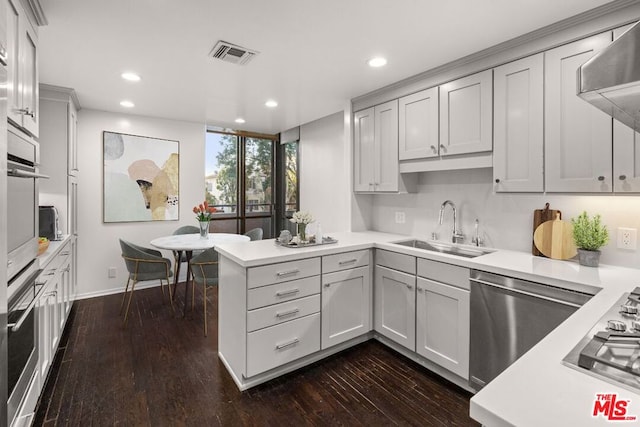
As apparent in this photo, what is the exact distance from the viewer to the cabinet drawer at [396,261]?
8.30ft

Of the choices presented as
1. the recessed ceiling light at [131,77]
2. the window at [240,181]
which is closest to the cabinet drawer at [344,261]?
the recessed ceiling light at [131,77]

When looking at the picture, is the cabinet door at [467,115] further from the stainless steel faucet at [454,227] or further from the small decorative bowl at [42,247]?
the small decorative bowl at [42,247]

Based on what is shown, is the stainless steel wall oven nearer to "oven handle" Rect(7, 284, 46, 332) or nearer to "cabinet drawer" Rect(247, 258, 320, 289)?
"oven handle" Rect(7, 284, 46, 332)

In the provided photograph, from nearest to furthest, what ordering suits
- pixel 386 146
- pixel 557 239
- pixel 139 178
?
pixel 557 239 → pixel 386 146 → pixel 139 178

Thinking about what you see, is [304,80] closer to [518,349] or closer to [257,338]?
[257,338]

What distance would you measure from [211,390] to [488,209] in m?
2.46

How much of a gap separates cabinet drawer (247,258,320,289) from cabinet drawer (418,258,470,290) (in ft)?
2.57

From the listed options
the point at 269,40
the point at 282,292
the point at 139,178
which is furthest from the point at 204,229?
the point at 269,40

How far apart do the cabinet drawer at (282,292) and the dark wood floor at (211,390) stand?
59 cm

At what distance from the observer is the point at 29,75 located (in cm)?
190

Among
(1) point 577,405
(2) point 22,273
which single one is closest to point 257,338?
(2) point 22,273

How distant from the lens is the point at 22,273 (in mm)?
1641

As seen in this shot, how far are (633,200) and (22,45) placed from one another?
3.52 metres

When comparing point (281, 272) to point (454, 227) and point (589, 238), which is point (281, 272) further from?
point (589, 238)
